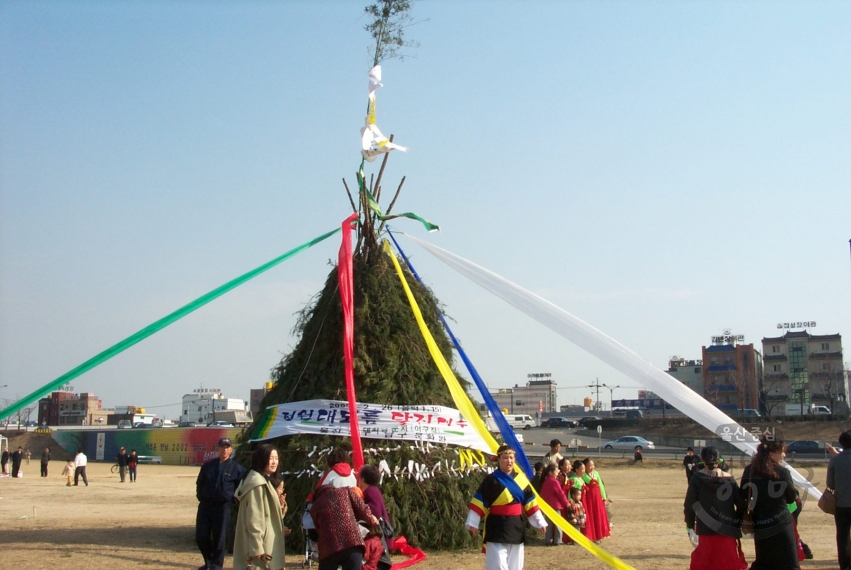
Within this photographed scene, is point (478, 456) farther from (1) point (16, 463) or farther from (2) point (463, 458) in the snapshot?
(1) point (16, 463)

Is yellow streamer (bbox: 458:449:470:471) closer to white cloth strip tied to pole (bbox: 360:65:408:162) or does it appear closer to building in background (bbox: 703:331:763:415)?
white cloth strip tied to pole (bbox: 360:65:408:162)

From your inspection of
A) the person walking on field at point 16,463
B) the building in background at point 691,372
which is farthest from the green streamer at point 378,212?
the building in background at point 691,372

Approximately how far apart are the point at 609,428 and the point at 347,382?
60828 millimetres

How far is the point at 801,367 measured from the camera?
82.7 metres

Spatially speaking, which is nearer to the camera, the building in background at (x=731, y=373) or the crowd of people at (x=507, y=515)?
the crowd of people at (x=507, y=515)

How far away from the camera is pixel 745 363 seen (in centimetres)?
8531

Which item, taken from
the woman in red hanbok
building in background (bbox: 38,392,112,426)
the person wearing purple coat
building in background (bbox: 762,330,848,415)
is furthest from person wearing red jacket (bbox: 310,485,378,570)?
building in background (bbox: 38,392,112,426)

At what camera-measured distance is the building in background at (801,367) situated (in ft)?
265

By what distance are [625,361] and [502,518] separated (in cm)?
230

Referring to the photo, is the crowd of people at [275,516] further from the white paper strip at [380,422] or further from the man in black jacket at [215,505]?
the white paper strip at [380,422]

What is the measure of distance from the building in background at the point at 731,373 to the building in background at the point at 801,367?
1512 millimetres

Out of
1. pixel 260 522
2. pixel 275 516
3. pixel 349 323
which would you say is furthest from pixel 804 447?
pixel 260 522

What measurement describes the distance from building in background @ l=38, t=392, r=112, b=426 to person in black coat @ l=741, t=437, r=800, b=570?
381 feet

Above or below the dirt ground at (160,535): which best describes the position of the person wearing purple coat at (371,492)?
above
